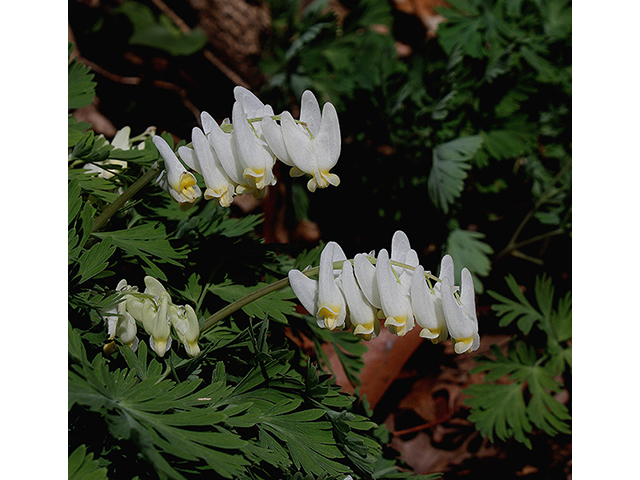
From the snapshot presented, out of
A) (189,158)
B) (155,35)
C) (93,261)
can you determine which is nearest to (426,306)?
(189,158)

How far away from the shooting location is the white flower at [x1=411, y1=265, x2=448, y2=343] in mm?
858

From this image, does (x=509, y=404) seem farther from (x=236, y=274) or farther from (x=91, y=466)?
(x=91, y=466)

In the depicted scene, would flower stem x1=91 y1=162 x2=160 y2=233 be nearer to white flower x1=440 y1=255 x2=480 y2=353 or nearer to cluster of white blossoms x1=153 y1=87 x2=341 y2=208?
cluster of white blossoms x1=153 y1=87 x2=341 y2=208

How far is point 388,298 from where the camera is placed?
2.79ft

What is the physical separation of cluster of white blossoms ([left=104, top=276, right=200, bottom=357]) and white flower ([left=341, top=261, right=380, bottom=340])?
268 mm

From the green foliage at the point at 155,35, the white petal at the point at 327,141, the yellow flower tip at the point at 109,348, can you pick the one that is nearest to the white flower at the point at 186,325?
the yellow flower tip at the point at 109,348

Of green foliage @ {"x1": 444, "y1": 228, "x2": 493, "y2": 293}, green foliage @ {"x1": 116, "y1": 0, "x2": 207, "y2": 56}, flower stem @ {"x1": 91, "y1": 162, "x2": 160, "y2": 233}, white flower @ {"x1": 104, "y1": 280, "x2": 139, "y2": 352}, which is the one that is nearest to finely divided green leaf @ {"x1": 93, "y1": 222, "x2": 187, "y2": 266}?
flower stem @ {"x1": 91, "y1": 162, "x2": 160, "y2": 233}

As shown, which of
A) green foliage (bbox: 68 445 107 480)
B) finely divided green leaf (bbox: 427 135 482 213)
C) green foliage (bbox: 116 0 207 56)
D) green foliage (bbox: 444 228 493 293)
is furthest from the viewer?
green foliage (bbox: 116 0 207 56)

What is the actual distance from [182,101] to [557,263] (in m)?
2.03

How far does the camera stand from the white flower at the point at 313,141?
2.96ft

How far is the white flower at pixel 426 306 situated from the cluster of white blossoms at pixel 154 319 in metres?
0.38

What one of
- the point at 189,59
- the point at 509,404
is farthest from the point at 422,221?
the point at 189,59

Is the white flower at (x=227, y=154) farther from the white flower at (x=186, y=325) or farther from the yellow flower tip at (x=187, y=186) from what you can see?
the white flower at (x=186, y=325)

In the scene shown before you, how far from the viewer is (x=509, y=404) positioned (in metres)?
1.76
